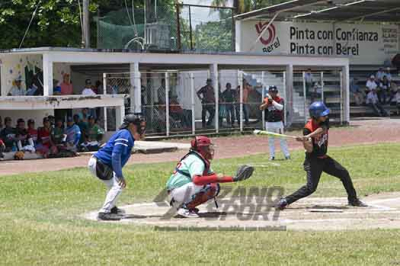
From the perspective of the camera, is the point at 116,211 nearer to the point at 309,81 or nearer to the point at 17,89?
the point at 17,89

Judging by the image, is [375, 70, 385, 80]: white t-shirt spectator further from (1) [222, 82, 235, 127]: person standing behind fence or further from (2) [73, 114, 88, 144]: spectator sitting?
(2) [73, 114, 88, 144]: spectator sitting

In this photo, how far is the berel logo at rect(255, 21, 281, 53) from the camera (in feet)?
125

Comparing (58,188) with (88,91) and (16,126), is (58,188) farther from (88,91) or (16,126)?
(88,91)

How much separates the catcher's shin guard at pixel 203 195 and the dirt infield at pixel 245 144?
9.15 meters

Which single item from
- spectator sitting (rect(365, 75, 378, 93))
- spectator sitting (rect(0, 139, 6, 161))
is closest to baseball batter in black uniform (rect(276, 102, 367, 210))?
spectator sitting (rect(0, 139, 6, 161))

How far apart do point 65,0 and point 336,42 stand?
13792mm

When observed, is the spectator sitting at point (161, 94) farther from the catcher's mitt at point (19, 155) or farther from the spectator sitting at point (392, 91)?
the spectator sitting at point (392, 91)

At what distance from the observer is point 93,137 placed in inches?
1030

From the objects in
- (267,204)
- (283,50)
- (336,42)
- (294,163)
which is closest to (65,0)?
(283,50)

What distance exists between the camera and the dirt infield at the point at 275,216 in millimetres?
10344

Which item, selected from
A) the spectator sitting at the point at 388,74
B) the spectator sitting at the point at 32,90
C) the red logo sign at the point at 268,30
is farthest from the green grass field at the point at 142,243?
the spectator sitting at the point at 388,74

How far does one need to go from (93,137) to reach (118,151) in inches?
608

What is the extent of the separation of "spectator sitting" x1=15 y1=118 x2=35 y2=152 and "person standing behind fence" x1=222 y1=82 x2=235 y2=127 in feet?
30.7


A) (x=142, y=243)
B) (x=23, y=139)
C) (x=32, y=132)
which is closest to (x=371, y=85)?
(x=32, y=132)
